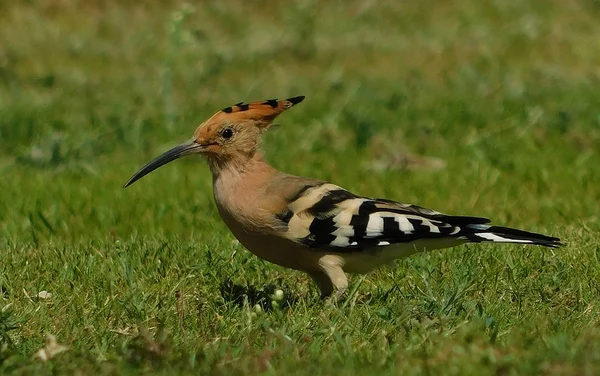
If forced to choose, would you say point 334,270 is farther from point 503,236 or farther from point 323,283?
point 503,236

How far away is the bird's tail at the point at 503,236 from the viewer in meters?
4.62

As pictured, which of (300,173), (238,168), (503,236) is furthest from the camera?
(300,173)

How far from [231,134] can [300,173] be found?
7.89 ft

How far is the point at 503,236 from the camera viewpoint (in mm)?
4648

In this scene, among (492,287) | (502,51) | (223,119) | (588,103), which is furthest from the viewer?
(502,51)

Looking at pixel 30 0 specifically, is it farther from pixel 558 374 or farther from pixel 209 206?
pixel 558 374

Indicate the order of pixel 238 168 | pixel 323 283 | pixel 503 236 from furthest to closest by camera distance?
1. pixel 238 168
2. pixel 323 283
3. pixel 503 236

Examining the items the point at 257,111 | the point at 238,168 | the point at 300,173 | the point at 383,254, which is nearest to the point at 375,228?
the point at 383,254

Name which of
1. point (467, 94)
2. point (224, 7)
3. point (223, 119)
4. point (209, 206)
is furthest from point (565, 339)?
point (224, 7)

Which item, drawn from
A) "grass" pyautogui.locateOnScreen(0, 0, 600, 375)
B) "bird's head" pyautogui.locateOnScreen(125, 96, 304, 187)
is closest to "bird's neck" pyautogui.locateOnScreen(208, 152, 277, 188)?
"bird's head" pyautogui.locateOnScreen(125, 96, 304, 187)

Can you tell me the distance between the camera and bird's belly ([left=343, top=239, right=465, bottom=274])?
4734mm

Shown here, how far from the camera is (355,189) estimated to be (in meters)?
7.02

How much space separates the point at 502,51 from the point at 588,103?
2.76 metres

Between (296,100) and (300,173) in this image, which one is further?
A: (300,173)
